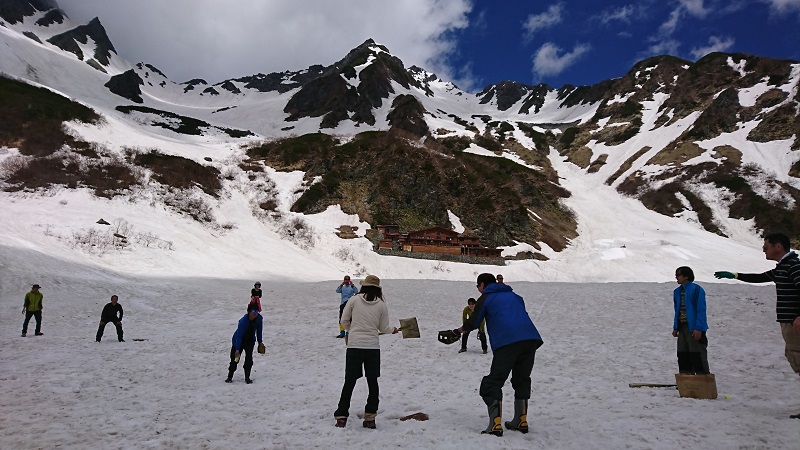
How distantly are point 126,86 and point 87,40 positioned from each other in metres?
65.2

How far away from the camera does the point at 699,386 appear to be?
7.42 m

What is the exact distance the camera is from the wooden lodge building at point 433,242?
181 feet

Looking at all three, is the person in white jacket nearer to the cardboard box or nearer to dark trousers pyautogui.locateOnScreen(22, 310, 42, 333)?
the cardboard box

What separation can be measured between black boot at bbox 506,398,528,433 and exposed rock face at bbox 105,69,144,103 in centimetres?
15687

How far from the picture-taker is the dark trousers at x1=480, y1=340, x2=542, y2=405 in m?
5.96

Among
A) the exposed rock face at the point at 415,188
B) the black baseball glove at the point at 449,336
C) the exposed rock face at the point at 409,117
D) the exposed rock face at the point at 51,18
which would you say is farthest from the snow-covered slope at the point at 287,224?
the exposed rock face at the point at 51,18

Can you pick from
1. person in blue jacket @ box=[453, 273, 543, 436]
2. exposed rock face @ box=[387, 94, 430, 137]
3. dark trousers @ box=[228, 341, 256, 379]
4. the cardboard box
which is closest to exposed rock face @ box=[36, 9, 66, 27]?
exposed rock face @ box=[387, 94, 430, 137]

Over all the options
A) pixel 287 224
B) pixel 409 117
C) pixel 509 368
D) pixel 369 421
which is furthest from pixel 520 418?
pixel 409 117

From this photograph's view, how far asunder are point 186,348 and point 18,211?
106 ft

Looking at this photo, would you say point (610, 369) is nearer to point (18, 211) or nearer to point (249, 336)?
point (249, 336)

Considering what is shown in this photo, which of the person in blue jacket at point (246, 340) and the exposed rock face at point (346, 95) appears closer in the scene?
the person in blue jacket at point (246, 340)

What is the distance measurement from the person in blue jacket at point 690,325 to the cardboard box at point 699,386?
429 mm

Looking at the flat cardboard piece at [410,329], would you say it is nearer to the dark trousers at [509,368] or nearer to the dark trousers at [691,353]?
the dark trousers at [691,353]

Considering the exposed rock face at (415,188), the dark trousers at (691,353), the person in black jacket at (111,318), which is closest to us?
the dark trousers at (691,353)
